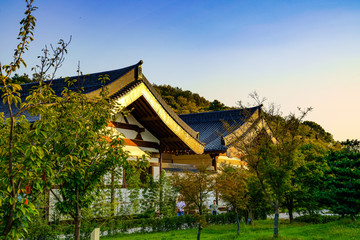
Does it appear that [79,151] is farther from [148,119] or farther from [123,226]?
[148,119]

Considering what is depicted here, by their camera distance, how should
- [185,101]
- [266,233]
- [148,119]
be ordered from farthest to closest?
[185,101]
[148,119]
[266,233]

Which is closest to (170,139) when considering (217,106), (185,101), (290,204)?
(290,204)

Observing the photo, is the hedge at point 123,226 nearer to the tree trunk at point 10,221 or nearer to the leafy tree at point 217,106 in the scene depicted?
the tree trunk at point 10,221

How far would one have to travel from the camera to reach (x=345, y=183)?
15969 millimetres

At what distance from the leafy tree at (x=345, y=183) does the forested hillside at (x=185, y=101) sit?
1608 inches

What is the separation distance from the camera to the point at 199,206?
39.6 feet

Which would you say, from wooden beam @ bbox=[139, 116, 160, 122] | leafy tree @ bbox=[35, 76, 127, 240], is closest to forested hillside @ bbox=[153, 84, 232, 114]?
wooden beam @ bbox=[139, 116, 160, 122]

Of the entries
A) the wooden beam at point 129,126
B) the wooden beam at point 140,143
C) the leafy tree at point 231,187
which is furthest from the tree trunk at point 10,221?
the wooden beam at point 140,143

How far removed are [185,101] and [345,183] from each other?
45.4 m

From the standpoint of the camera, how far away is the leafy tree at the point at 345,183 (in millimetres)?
15617

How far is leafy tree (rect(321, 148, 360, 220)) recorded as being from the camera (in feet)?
51.2

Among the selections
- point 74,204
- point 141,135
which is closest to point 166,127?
point 141,135

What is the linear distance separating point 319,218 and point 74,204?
1506 cm

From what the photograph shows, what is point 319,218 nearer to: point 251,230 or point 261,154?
point 251,230
